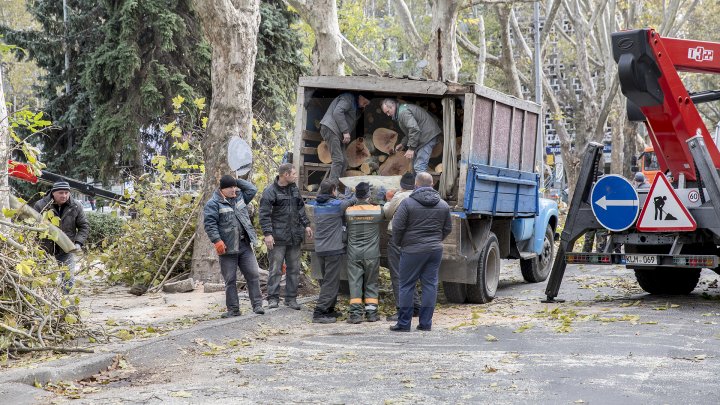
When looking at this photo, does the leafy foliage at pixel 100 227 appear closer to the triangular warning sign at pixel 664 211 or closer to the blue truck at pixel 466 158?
the blue truck at pixel 466 158

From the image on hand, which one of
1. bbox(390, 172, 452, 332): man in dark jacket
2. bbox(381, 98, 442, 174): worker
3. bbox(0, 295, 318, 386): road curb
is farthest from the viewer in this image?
bbox(381, 98, 442, 174): worker

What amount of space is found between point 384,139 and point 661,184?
12.7ft

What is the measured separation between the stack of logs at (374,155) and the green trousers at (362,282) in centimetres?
221

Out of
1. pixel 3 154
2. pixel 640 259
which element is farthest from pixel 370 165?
pixel 3 154

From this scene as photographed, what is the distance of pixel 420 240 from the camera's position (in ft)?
33.9

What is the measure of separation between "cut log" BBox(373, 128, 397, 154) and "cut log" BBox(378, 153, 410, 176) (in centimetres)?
15

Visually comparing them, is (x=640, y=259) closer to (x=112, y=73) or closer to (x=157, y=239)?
(x=157, y=239)

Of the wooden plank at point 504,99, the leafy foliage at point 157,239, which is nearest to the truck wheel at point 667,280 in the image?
the wooden plank at point 504,99

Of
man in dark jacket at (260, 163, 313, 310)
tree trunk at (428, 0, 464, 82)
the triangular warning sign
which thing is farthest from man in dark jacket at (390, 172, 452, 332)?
tree trunk at (428, 0, 464, 82)

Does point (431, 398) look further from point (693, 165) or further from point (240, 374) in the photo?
point (693, 165)

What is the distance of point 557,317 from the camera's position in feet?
35.8

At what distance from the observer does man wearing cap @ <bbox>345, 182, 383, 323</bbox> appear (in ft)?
36.2

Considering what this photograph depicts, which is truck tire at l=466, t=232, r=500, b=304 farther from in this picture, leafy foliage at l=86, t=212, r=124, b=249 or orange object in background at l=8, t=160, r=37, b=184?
leafy foliage at l=86, t=212, r=124, b=249

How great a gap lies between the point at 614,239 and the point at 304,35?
74.2 ft
